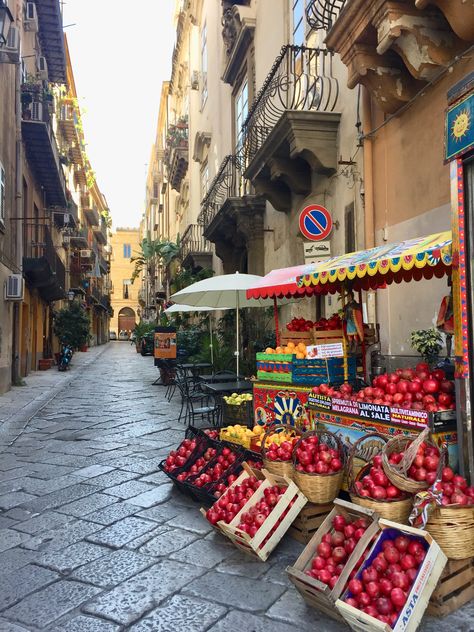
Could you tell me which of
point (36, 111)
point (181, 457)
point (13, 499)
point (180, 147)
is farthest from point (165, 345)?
point (180, 147)

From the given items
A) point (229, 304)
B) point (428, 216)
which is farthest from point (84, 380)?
point (428, 216)

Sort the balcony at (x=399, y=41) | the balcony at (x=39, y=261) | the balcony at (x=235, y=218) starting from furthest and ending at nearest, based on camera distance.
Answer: the balcony at (x=39, y=261) < the balcony at (x=235, y=218) < the balcony at (x=399, y=41)

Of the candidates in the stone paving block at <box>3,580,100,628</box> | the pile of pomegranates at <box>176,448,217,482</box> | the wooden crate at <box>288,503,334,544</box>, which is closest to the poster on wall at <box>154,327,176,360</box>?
the pile of pomegranates at <box>176,448,217,482</box>

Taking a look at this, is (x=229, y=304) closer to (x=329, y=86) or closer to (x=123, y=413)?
(x=123, y=413)

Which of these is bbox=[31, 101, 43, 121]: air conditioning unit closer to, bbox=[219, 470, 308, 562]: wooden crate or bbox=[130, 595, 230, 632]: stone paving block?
bbox=[219, 470, 308, 562]: wooden crate

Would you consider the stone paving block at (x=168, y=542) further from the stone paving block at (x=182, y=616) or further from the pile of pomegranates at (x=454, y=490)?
the pile of pomegranates at (x=454, y=490)

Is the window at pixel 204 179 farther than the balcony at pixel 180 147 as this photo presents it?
No

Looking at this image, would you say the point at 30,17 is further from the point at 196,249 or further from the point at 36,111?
the point at 196,249

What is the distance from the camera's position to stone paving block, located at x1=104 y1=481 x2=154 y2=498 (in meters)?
4.50

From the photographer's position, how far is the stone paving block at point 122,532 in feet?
11.5

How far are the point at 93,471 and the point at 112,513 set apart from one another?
1.33 m

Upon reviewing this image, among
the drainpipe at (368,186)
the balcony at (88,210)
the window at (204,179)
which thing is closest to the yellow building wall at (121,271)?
the balcony at (88,210)

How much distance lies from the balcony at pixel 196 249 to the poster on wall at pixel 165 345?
419 cm

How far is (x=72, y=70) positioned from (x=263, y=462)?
31.6 m
